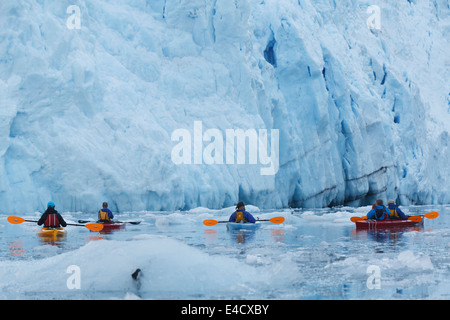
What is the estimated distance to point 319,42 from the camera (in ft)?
81.0

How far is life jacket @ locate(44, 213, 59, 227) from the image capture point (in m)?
10.8

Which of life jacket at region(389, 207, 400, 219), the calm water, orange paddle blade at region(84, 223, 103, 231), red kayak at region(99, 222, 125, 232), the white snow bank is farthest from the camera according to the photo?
life jacket at region(389, 207, 400, 219)

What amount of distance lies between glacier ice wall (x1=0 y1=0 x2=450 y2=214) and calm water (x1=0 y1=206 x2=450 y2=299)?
2.94 metres

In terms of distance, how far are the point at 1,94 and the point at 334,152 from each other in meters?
13.6

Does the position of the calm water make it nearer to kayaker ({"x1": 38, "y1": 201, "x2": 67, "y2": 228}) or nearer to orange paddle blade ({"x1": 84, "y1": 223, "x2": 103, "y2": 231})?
orange paddle blade ({"x1": 84, "y1": 223, "x2": 103, "y2": 231})

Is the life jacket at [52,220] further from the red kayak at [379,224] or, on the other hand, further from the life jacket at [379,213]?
the life jacket at [379,213]

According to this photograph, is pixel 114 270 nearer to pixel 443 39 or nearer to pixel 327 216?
pixel 327 216

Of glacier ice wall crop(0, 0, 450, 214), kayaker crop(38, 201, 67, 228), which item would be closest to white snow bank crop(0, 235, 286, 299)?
kayaker crop(38, 201, 67, 228)

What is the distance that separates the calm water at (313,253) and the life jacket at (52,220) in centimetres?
30

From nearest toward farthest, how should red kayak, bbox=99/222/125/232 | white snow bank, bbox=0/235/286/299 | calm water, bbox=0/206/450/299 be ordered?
1. white snow bank, bbox=0/235/286/299
2. calm water, bbox=0/206/450/299
3. red kayak, bbox=99/222/125/232

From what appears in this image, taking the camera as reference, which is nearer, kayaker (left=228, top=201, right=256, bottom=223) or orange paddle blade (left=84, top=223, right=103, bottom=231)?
orange paddle blade (left=84, top=223, right=103, bottom=231)

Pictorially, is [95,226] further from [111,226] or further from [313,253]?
[313,253]
